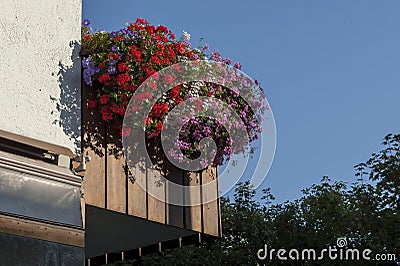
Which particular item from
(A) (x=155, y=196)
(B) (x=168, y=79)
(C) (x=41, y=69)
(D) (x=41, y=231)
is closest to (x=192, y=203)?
(A) (x=155, y=196)

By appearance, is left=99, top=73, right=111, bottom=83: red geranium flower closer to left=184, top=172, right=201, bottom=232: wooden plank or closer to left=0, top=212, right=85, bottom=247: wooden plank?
left=184, top=172, right=201, bottom=232: wooden plank

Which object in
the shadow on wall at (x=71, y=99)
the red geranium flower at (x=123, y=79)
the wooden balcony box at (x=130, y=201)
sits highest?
the red geranium flower at (x=123, y=79)

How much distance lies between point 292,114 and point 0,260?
27.7 ft

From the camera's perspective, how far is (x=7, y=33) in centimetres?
380

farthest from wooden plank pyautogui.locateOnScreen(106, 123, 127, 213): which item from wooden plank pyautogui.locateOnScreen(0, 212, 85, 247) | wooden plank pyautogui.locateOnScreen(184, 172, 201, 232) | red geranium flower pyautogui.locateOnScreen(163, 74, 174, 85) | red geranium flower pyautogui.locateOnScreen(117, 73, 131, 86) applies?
wooden plank pyautogui.locateOnScreen(0, 212, 85, 247)

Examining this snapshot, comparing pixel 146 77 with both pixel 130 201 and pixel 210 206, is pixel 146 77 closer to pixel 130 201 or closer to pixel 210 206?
pixel 130 201

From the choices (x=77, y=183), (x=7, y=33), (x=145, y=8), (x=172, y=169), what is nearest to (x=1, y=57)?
(x=7, y=33)

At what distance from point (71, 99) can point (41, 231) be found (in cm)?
100

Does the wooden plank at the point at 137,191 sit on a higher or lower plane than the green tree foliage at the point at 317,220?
lower

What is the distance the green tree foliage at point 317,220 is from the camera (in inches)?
364

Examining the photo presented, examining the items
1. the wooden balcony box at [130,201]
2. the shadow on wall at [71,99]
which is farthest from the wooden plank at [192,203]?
the shadow on wall at [71,99]

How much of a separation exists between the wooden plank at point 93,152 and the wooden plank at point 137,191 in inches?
9.8

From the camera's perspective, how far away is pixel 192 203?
5.23 m

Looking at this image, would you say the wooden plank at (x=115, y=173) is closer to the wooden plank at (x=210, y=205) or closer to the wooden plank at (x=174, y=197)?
the wooden plank at (x=174, y=197)
